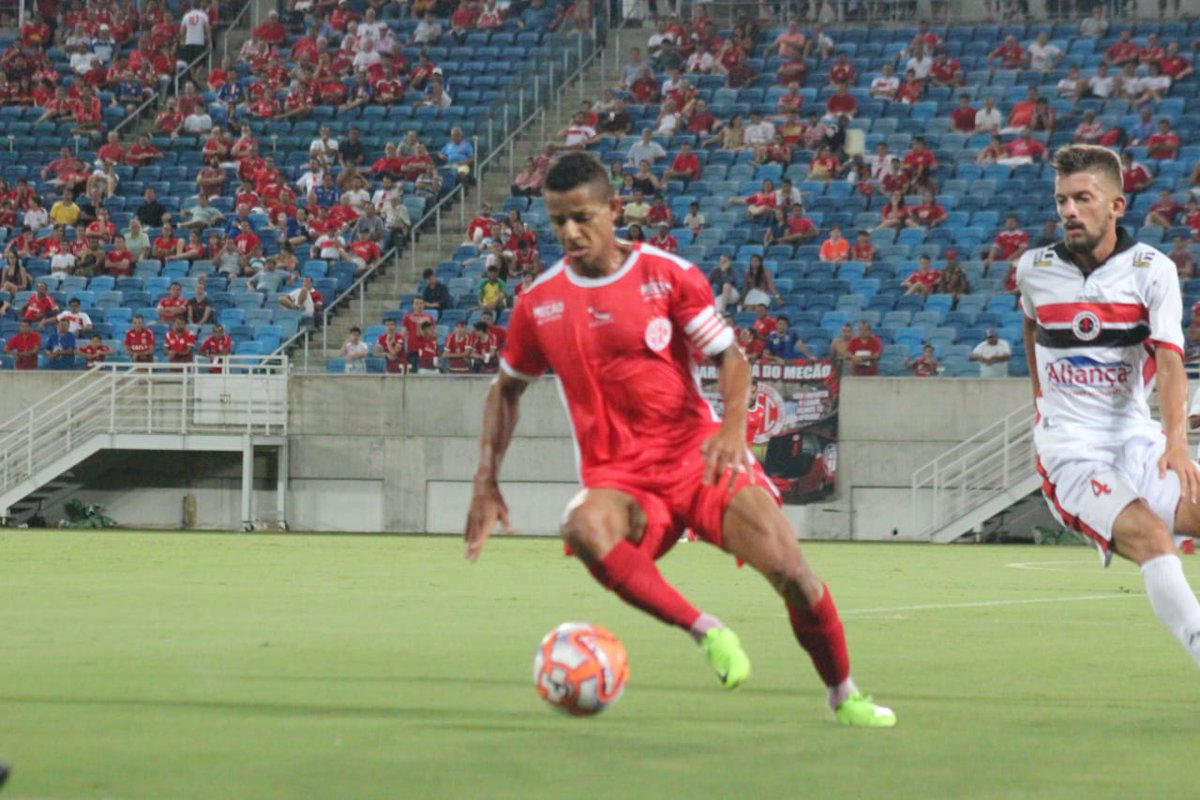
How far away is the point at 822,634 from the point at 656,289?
139cm

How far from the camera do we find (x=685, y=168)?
32.8 metres

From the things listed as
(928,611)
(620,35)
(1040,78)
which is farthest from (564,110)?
(928,611)

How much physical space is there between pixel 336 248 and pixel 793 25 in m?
8.91

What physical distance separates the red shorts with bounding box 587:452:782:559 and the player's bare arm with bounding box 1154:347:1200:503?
1.46 meters

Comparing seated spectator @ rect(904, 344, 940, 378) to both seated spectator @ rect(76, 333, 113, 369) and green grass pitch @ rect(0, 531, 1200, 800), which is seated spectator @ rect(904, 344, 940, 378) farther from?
seated spectator @ rect(76, 333, 113, 369)

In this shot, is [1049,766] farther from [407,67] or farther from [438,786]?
[407,67]

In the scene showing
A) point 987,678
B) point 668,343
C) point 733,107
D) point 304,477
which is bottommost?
point 304,477

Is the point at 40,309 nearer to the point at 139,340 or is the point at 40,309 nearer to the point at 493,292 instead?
the point at 139,340

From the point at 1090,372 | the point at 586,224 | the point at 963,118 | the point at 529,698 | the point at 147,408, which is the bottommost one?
the point at 147,408

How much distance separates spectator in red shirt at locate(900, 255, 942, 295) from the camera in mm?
28594

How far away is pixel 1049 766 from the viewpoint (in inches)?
258

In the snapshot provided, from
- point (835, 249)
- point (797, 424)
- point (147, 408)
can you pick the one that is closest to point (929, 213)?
point (835, 249)

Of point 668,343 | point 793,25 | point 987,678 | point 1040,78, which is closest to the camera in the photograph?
point 668,343

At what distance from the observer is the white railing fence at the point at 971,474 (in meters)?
27.1
